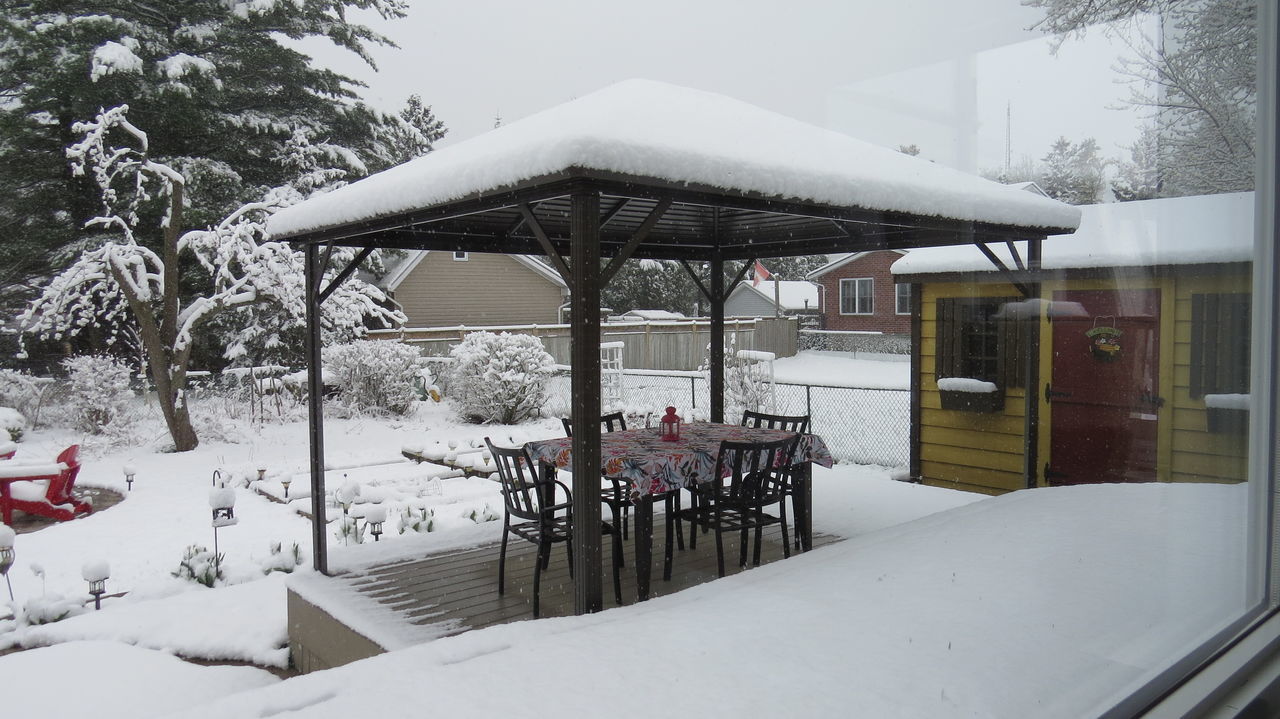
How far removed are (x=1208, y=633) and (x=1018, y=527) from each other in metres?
1.40

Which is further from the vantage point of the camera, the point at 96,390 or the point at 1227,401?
the point at 96,390

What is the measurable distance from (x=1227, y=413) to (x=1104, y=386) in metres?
3.12

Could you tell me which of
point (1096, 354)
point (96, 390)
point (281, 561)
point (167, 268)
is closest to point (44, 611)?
point (281, 561)

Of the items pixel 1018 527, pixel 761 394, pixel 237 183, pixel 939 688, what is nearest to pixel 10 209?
pixel 939 688

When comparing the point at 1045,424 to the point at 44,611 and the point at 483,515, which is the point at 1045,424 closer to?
the point at 483,515

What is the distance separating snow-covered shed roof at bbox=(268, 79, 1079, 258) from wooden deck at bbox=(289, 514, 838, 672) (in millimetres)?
1883

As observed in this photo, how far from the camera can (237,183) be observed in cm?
936

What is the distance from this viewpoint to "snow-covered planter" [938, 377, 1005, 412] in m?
6.22

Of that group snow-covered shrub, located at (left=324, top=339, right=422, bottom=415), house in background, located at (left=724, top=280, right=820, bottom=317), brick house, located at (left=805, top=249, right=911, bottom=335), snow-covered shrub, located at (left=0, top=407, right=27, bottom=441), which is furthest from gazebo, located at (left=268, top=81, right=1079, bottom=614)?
house in background, located at (left=724, top=280, right=820, bottom=317)

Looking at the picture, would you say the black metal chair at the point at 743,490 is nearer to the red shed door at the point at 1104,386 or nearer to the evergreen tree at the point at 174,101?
the red shed door at the point at 1104,386

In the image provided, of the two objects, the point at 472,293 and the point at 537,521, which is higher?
the point at 472,293

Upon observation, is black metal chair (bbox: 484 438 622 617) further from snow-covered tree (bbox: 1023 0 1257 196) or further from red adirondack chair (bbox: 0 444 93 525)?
red adirondack chair (bbox: 0 444 93 525)

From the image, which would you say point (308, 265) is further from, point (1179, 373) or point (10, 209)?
point (1179, 373)

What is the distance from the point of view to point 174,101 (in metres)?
7.10
